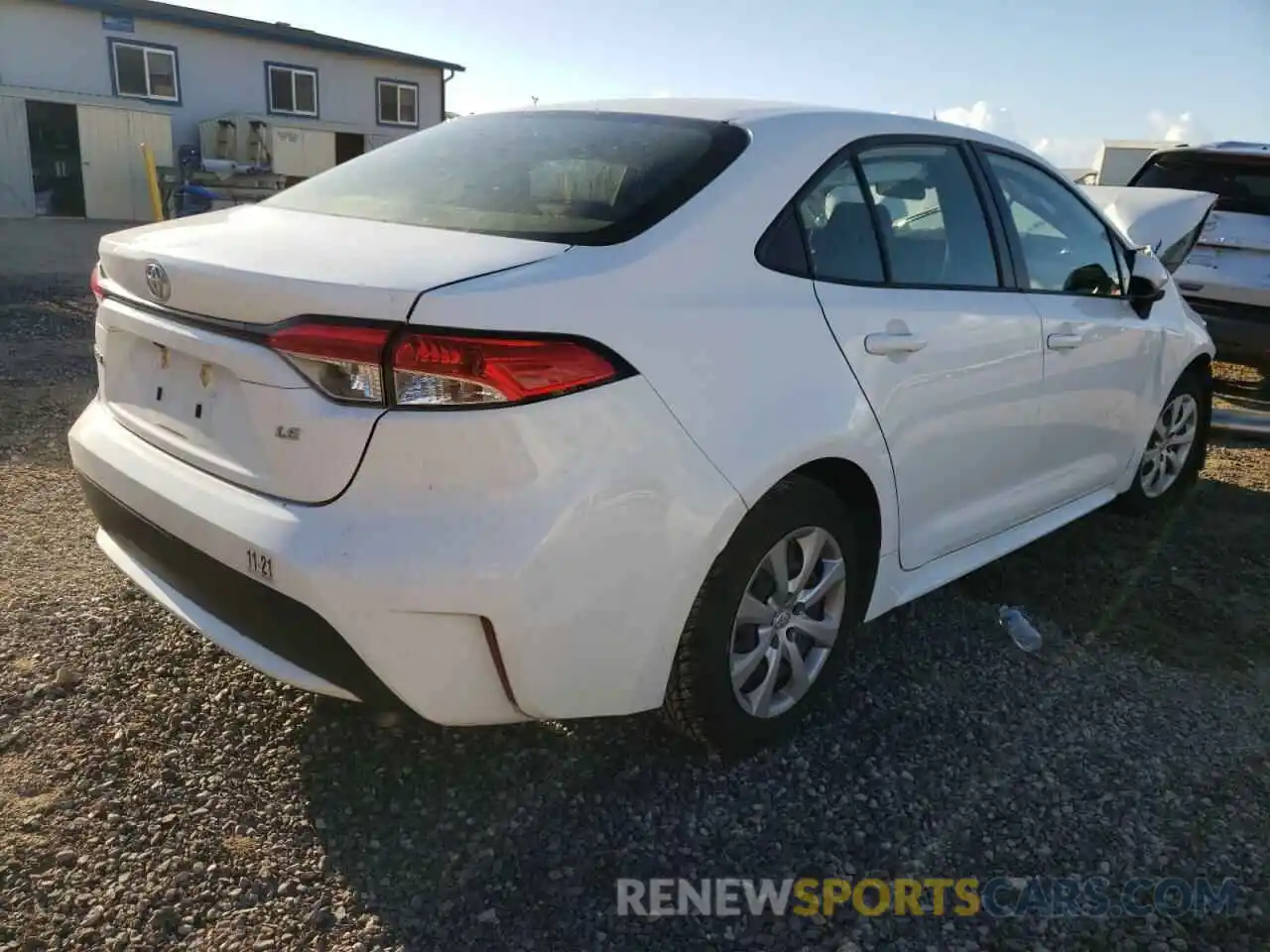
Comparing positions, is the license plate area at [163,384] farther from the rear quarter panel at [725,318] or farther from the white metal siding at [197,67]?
the white metal siding at [197,67]

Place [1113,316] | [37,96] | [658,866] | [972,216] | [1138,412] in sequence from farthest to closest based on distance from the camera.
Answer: [37,96] → [1138,412] → [1113,316] → [972,216] → [658,866]

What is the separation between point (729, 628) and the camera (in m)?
2.40

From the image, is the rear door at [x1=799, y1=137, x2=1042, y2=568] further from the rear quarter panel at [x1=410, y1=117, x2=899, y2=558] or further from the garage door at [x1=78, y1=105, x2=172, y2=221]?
the garage door at [x1=78, y1=105, x2=172, y2=221]

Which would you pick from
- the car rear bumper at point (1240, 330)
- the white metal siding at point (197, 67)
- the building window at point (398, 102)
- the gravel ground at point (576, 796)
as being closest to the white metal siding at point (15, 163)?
the white metal siding at point (197, 67)

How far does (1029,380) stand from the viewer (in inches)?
129

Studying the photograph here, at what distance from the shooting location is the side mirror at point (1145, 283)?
3854 mm

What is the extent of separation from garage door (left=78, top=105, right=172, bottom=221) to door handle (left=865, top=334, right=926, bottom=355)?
20.6 metres

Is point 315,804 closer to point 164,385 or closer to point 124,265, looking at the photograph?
point 164,385

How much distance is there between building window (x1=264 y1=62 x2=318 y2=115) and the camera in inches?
904

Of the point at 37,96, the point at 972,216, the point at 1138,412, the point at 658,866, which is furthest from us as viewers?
the point at 37,96

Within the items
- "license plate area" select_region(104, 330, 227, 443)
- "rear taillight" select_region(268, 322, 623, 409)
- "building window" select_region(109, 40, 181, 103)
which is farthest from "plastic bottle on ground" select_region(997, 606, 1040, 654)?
"building window" select_region(109, 40, 181, 103)

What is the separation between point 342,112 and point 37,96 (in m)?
7.08

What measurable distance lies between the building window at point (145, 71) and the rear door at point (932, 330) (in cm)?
2189

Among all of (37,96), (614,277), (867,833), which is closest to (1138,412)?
(867,833)
